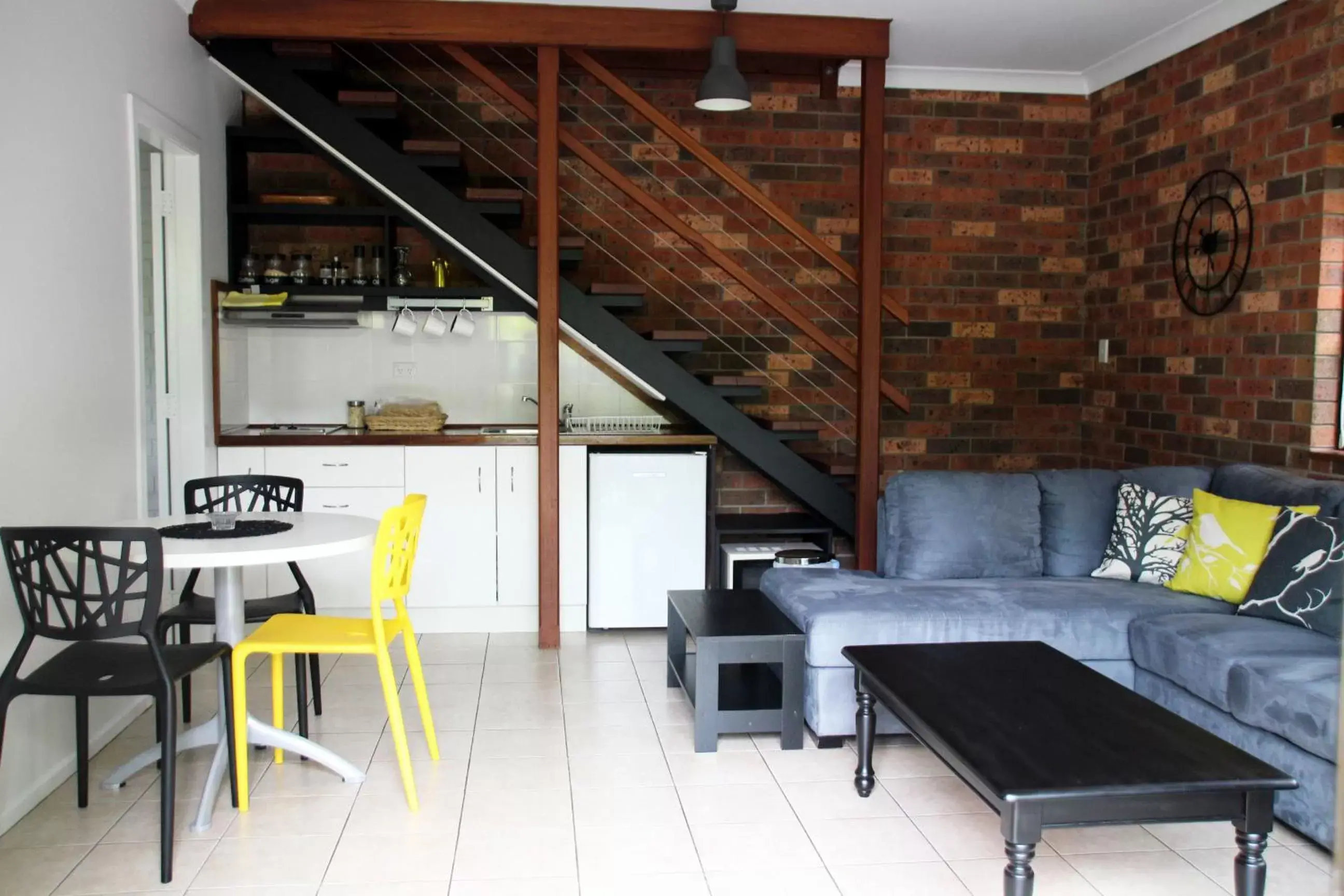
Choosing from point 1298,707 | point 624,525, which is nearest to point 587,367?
point 624,525

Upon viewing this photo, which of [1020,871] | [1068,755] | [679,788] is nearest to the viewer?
[1020,871]

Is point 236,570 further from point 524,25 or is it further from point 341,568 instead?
point 524,25

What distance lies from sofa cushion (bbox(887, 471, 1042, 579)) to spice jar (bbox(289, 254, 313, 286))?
3.02 meters

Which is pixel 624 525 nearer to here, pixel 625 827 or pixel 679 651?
pixel 679 651

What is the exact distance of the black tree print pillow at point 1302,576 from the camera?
357 centimetres

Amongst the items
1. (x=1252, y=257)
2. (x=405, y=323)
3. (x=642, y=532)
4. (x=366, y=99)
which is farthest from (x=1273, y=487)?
(x=366, y=99)

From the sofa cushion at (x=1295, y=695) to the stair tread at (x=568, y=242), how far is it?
3.32 m

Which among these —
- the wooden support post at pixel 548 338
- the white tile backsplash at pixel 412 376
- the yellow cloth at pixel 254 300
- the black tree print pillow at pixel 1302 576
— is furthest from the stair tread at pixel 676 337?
the black tree print pillow at pixel 1302 576

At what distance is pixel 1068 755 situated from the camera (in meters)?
2.55

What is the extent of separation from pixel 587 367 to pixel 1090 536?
274 centimetres

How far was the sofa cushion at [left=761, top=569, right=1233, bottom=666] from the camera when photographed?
3.84 meters

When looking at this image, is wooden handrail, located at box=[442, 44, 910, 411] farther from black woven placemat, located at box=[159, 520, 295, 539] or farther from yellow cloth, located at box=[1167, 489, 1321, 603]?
black woven placemat, located at box=[159, 520, 295, 539]

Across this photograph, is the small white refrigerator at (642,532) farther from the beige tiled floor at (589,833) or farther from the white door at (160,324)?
the white door at (160,324)

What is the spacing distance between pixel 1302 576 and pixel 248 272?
4.65 meters
